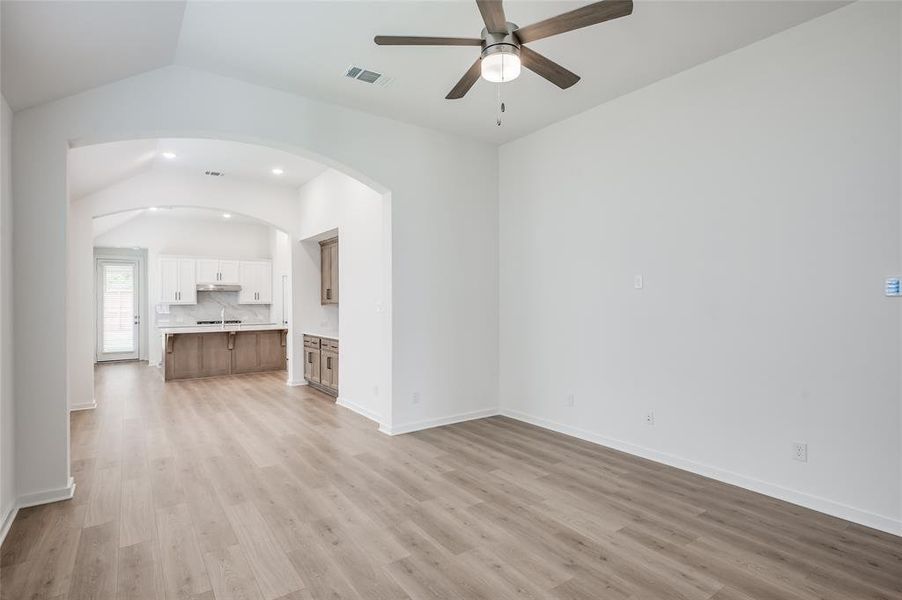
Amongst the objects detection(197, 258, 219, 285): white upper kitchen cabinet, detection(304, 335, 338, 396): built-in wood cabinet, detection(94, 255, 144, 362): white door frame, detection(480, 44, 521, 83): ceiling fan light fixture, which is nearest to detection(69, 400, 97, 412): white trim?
detection(304, 335, 338, 396): built-in wood cabinet

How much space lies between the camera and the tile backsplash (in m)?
10.2

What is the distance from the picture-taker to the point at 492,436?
15.2 feet

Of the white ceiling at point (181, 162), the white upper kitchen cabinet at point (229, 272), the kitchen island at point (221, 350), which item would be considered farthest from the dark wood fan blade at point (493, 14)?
the white upper kitchen cabinet at point (229, 272)

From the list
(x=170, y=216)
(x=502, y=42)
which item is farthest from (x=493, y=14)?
(x=170, y=216)

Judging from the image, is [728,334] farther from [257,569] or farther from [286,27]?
[286,27]

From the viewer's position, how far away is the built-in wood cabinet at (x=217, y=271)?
394 inches

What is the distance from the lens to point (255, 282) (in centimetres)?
1055

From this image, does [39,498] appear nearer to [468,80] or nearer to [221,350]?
[468,80]

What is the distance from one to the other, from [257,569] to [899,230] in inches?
157

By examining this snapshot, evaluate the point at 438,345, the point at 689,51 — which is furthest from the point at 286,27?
the point at 438,345

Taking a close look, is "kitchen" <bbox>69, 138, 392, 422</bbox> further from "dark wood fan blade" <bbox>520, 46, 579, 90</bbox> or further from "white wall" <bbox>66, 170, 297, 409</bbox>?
"dark wood fan blade" <bbox>520, 46, 579, 90</bbox>

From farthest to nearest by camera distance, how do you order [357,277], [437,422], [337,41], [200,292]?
[200,292] → [357,277] → [437,422] → [337,41]

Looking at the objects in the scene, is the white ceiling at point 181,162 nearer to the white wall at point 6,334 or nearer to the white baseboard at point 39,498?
the white wall at point 6,334

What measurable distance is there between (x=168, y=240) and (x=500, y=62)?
10.1 meters
